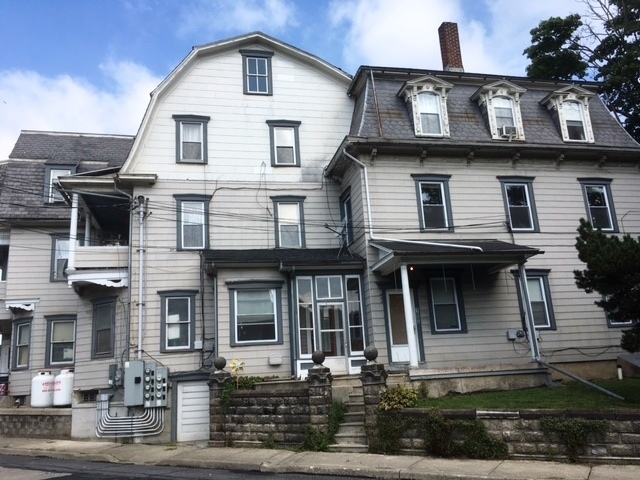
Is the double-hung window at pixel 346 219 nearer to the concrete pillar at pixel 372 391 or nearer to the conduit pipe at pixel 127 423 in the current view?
the concrete pillar at pixel 372 391

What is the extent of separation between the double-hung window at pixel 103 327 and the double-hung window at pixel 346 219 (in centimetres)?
701

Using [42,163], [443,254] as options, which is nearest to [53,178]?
[42,163]

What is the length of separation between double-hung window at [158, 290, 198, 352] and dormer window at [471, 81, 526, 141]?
10.3m

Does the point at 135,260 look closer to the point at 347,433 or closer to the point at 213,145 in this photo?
the point at 213,145

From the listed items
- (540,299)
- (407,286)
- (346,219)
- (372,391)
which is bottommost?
(372,391)

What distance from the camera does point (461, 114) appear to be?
1681 cm

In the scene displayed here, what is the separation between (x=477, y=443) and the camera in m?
8.81

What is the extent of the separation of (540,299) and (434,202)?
4096 mm

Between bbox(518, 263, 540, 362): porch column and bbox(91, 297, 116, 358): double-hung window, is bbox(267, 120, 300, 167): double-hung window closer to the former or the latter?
bbox(91, 297, 116, 358): double-hung window

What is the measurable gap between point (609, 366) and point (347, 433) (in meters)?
8.98

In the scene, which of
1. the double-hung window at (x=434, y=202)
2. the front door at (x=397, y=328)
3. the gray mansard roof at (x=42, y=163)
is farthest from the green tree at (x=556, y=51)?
the gray mansard roof at (x=42, y=163)

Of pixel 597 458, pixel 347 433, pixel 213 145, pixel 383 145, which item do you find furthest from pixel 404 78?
pixel 597 458

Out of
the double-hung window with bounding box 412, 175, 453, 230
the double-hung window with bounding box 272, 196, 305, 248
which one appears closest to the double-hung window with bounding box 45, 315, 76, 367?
the double-hung window with bounding box 272, 196, 305, 248

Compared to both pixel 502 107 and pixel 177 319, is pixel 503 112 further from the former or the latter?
pixel 177 319
